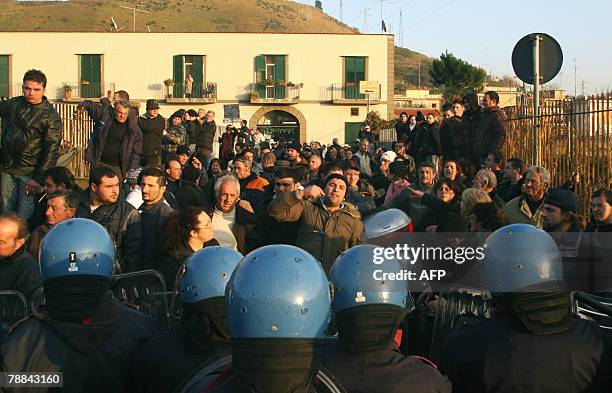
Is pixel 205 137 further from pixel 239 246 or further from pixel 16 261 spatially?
pixel 16 261

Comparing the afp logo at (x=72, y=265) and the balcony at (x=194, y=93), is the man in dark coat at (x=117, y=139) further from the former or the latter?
the balcony at (x=194, y=93)

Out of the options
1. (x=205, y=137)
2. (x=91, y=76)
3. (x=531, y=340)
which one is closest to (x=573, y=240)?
(x=531, y=340)

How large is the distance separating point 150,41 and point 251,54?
6307 mm

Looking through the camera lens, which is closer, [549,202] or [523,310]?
[523,310]

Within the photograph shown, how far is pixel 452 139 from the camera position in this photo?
14.2 m

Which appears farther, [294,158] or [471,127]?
[294,158]

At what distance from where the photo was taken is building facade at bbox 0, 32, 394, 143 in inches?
2212

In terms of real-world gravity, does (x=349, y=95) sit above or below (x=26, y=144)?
above

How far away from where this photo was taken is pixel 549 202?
749cm

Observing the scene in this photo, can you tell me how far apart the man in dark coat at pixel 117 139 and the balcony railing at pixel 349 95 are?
45.7 meters

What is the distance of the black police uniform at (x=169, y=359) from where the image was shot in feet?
11.9

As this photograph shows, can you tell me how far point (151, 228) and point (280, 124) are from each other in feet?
169

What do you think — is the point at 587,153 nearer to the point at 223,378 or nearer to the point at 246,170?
the point at 246,170

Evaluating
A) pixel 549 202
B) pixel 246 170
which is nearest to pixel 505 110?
pixel 246 170
